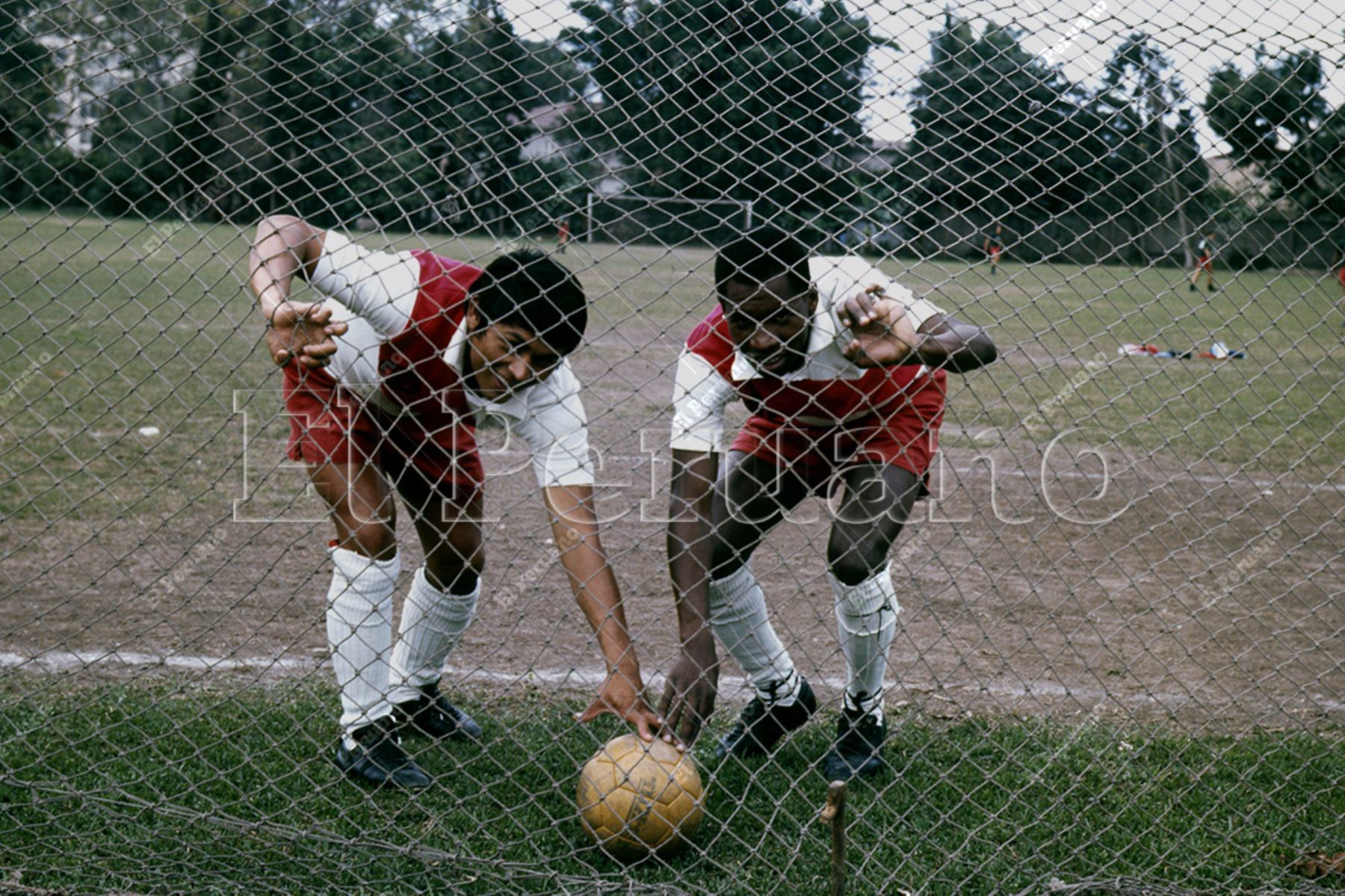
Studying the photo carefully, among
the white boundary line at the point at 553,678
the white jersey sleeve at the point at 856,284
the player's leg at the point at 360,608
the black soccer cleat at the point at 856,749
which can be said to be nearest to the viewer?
A: the white jersey sleeve at the point at 856,284

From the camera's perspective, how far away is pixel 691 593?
10.2 feet

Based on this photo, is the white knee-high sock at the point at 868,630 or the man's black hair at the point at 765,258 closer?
the man's black hair at the point at 765,258

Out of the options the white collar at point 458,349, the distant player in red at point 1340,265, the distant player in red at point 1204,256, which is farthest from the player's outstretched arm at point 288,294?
the distant player in red at point 1340,265

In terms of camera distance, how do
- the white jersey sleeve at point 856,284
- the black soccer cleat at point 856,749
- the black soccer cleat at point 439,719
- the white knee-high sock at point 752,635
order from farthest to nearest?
the black soccer cleat at point 439,719 → the white knee-high sock at point 752,635 → the black soccer cleat at point 856,749 → the white jersey sleeve at point 856,284

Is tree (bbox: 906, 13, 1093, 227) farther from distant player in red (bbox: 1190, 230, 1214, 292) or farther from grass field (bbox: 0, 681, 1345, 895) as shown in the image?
grass field (bbox: 0, 681, 1345, 895)

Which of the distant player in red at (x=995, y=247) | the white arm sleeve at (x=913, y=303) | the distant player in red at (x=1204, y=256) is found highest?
the distant player in red at (x=1204, y=256)

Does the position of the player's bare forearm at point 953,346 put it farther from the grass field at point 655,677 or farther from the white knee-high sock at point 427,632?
the white knee-high sock at point 427,632

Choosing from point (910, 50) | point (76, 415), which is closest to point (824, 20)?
point (910, 50)

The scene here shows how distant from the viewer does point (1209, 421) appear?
31.1ft

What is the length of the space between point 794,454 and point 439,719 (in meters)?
1.41

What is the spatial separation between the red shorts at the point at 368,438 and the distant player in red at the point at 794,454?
71cm

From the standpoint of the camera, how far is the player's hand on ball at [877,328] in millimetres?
2695

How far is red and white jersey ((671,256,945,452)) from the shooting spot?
3137mm

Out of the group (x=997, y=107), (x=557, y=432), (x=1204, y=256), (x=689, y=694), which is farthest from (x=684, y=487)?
(x=1204, y=256)
